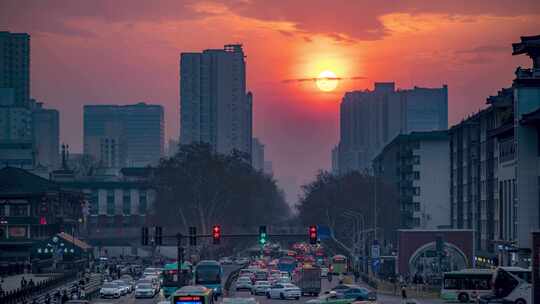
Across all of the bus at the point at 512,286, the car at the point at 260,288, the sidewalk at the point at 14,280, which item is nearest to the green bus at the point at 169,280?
the car at the point at 260,288

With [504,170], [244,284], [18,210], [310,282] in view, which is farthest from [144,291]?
[18,210]

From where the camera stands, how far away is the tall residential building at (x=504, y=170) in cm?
8612

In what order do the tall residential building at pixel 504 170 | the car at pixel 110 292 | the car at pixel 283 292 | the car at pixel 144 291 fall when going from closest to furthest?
1. the car at pixel 283 292
2. the car at pixel 110 292
3. the tall residential building at pixel 504 170
4. the car at pixel 144 291

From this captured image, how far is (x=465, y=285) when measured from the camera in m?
78.8

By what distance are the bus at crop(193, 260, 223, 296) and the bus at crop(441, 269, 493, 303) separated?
17810mm

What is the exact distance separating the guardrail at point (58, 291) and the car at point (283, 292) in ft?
43.1

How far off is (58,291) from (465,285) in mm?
28799

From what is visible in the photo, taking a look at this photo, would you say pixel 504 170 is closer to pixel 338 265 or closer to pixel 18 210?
pixel 338 265

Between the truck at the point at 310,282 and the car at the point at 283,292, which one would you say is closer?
the car at the point at 283,292

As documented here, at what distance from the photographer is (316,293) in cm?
9012

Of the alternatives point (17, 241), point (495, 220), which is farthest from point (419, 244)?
point (17, 241)

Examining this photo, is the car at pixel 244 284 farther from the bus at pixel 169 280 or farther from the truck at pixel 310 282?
the bus at pixel 169 280

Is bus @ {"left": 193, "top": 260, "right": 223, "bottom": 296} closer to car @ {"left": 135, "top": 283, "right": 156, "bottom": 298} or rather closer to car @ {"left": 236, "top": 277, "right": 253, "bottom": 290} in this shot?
car @ {"left": 135, "top": 283, "right": 156, "bottom": 298}

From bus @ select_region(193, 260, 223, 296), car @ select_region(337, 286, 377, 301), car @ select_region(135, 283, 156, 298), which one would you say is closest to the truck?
bus @ select_region(193, 260, 223, 296)
